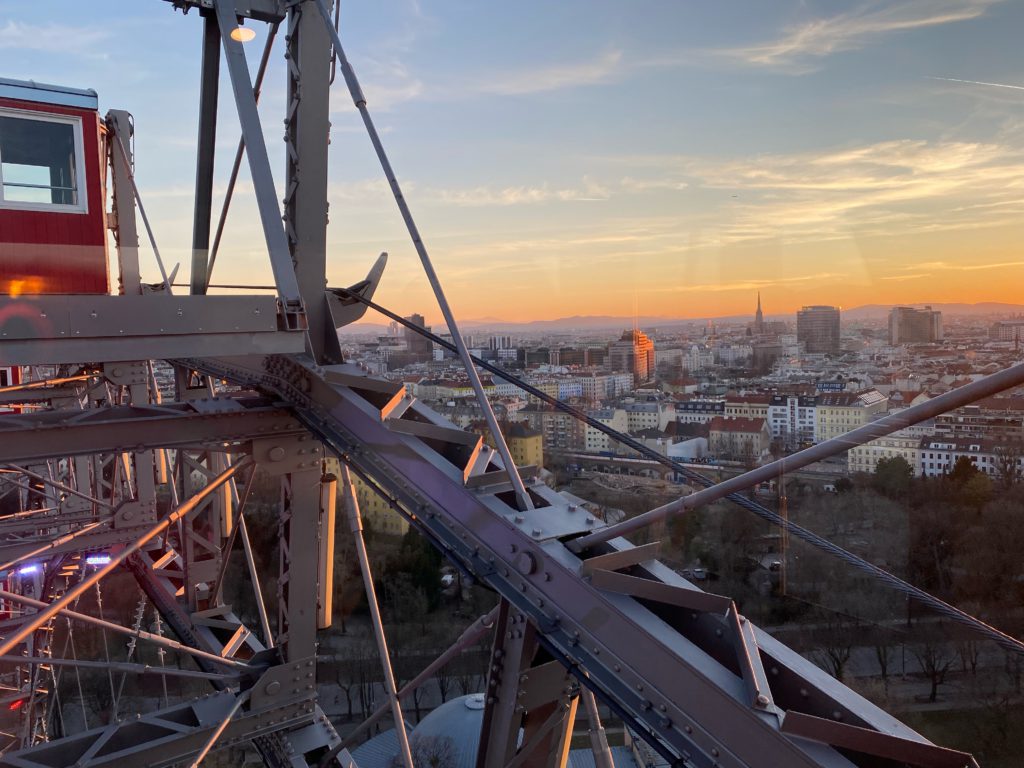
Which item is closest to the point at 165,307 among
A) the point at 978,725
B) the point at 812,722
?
the point at 812,722

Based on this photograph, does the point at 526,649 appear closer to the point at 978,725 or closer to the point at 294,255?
the point at 294,255

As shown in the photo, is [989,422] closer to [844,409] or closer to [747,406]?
[844,409]

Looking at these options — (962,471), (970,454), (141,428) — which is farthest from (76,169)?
(962,471)

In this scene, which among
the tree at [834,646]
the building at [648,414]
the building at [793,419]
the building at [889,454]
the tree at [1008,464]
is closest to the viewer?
the building at [889,454]

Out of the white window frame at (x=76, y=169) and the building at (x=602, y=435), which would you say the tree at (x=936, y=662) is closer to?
the building at (x=602, y=435)

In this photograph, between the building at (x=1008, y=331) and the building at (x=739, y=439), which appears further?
the building at (x=739, y=439)

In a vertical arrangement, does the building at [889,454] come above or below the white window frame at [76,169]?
below

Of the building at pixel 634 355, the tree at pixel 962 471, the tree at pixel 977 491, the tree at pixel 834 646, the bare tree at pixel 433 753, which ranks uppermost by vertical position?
the building at pixel 634 355

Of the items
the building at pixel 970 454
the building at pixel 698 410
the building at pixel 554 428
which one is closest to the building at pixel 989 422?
the building at pixel 970 454
